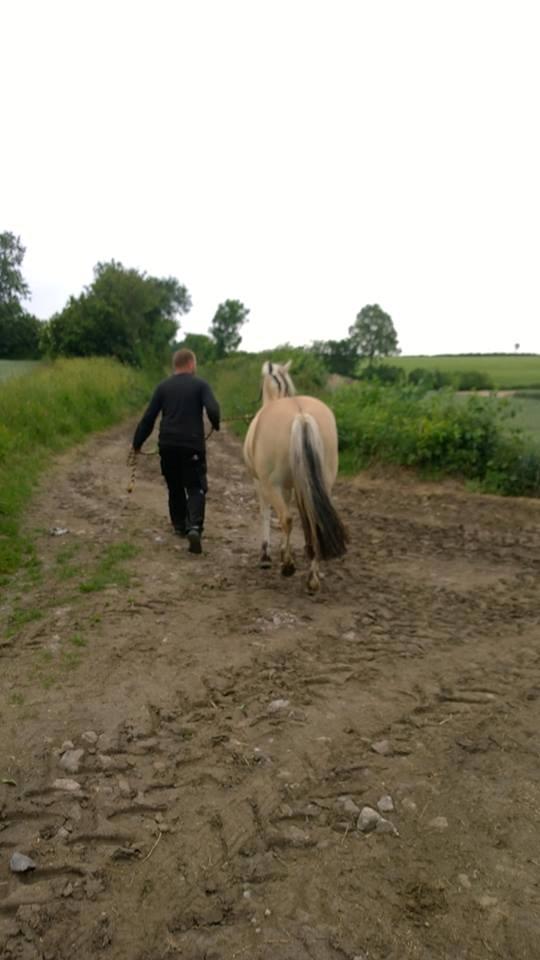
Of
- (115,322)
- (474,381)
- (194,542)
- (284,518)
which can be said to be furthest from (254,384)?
(284,518)

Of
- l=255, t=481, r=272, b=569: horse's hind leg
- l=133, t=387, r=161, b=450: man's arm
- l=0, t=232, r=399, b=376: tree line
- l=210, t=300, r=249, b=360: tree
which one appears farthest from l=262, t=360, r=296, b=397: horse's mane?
l=210, t=300, r=249, b=360: tree

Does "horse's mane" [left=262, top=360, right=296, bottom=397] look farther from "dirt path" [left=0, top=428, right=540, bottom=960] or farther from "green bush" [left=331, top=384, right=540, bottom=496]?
"green bush" [left=331, top=384, right=540, bottom=496]

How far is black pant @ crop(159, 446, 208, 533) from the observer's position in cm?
759

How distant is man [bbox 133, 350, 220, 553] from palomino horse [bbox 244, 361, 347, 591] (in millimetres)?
726

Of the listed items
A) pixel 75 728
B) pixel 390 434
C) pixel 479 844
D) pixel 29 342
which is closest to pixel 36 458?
pixel 390 434

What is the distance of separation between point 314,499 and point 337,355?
24642 millimetres

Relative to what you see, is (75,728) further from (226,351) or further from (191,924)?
(226,351)

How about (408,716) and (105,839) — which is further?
(408,716)

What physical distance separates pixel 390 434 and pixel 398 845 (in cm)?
999

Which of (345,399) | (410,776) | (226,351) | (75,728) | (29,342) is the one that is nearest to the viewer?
(410,776)

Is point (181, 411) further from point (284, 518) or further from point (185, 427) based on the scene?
point (284, 518)

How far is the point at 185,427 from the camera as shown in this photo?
7566 millimetres

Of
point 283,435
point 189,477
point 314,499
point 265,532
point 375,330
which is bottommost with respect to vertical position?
point 265,532

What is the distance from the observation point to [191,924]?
97.0 inches
